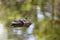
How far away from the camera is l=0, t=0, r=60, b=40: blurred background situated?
44.6 inches

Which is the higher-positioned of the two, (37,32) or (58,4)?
(58,4)

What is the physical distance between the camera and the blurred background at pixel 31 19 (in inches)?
44.6

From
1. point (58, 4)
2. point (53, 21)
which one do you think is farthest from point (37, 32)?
point (58, 4)

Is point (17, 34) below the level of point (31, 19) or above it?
below

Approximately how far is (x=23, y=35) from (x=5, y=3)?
0.35 meters

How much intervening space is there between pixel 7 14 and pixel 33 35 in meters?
0.31

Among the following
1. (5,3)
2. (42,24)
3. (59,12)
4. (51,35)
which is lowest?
(51,35)

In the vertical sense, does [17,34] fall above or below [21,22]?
below

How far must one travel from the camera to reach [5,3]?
114 centimetres

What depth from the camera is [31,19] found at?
1146 mm

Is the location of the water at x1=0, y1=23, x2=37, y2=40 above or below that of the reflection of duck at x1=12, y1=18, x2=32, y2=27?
below

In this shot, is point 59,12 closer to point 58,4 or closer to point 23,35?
point 58,4

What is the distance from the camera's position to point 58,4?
112 cm

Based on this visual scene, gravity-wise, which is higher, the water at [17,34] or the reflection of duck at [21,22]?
the reflection of duck at [21,22]
